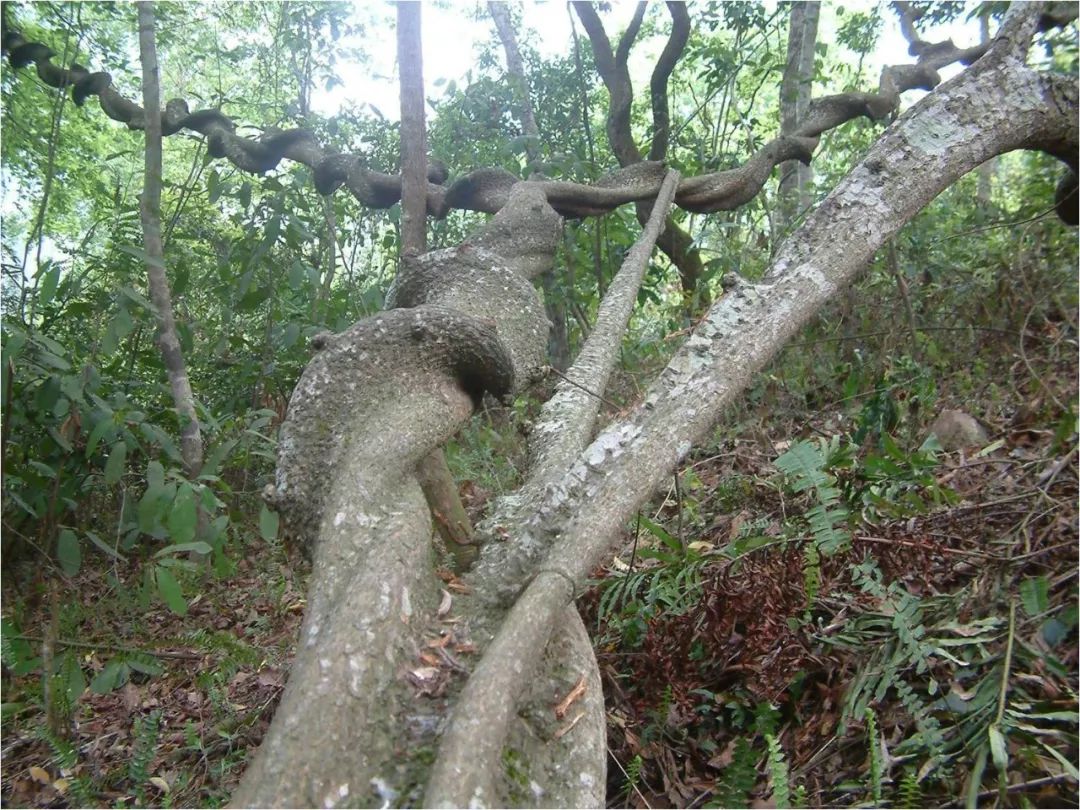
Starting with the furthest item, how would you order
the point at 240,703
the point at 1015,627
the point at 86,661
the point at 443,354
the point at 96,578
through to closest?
the point at 96,578 < the point at 86,661 < the point at 240,703 < the point at 443,354 < the point at 1015,627

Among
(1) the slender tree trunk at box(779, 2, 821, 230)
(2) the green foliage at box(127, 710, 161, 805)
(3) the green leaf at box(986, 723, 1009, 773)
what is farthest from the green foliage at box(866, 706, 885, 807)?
(1) the slender tree trunk at box(779, 2, 821, 230)

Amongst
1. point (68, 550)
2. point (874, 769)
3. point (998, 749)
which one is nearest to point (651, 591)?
point (874, 769)

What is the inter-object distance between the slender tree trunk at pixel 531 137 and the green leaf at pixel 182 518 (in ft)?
10.1

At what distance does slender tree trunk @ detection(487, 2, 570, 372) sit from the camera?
205 inches

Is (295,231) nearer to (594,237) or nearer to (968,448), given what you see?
(594,237)

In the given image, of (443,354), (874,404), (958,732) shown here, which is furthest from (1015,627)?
(443,354)

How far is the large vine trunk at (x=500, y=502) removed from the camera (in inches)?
56.6

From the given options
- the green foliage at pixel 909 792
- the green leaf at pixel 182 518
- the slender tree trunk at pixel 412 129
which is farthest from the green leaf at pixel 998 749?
the slender tree trunk at pixel 412 129

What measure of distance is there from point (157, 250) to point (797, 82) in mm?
4630

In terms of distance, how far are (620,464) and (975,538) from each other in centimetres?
113

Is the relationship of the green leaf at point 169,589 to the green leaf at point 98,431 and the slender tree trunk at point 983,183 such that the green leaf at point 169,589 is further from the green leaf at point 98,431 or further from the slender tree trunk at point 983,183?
the slender tree trunk at point 983,183

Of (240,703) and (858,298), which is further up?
(858,298)

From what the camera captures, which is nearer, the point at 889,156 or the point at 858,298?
the point at 889,156

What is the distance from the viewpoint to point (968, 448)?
9.59 ft
